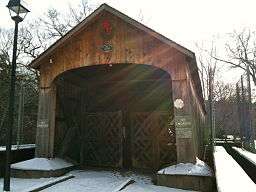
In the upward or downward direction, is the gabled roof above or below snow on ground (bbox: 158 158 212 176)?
above

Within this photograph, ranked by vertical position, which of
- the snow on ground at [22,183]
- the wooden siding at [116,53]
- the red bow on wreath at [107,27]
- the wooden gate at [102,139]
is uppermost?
the red bow on wreath at [107,27]

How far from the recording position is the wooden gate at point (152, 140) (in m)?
12.0

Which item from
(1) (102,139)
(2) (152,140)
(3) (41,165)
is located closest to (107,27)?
(2) (152,140)

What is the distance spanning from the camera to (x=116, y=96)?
13680mm

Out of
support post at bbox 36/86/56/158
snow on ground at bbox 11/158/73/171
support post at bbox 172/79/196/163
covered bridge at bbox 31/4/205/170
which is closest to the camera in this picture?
support post at bbox 172/79/196/163

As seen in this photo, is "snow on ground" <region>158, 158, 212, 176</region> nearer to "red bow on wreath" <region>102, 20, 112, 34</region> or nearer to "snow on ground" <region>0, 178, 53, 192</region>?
"snow on ground" <region>0, 178, 53, 192</region>

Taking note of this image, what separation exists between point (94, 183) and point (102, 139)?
420cm

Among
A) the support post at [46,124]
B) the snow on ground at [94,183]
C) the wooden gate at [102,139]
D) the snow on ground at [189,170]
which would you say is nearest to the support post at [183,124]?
the snow on ground at [189,170]

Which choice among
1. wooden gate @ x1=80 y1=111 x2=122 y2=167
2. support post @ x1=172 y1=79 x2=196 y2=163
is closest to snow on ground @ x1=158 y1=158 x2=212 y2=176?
support post @ x1=172 y1=79 x2=196 y2=163

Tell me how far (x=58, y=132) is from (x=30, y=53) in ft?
61.3

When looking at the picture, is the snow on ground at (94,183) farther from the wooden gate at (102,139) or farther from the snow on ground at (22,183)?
the wooden gate at (102,139)

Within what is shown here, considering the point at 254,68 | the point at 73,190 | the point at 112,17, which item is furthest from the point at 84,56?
the point at 254,68

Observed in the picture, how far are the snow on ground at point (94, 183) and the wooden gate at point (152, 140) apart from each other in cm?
174

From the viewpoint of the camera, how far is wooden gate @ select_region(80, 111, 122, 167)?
41.9ft
